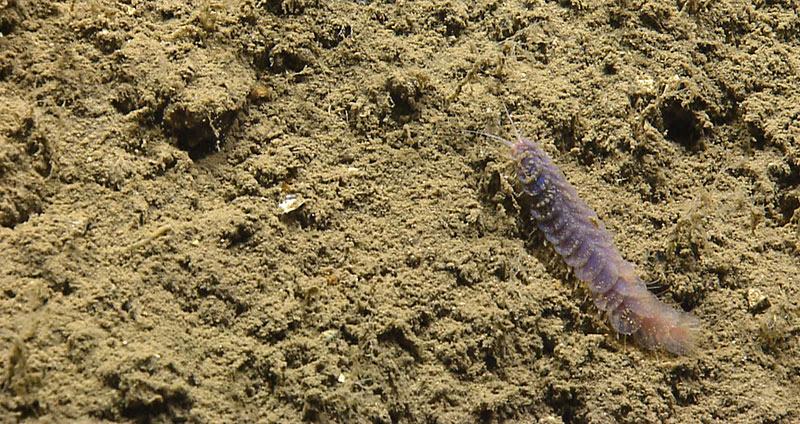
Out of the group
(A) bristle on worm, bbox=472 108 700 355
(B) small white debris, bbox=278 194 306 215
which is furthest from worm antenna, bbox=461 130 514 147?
(B) small white debris, bbox=278 194 306 215

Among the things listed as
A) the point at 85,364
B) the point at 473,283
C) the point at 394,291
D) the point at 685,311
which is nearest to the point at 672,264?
the point at 685,311

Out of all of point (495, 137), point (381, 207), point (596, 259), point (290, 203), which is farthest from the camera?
point (495, 137)

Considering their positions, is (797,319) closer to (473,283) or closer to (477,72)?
(473,283)

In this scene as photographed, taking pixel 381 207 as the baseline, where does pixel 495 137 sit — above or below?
above

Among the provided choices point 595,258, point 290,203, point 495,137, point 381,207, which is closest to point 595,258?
point 595,258

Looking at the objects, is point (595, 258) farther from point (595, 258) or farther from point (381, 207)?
point (381, 207)

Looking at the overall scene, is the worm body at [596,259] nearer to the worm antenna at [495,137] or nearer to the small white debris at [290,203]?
the worm antenna at [495,137]

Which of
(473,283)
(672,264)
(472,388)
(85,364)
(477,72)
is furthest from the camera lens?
(477,72)

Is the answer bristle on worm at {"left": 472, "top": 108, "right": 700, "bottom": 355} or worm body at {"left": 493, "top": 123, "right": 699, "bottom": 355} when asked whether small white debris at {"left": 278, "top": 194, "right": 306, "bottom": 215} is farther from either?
worm body at {"left": 493, "top": 123, "right": 699, "bottom": 355}
